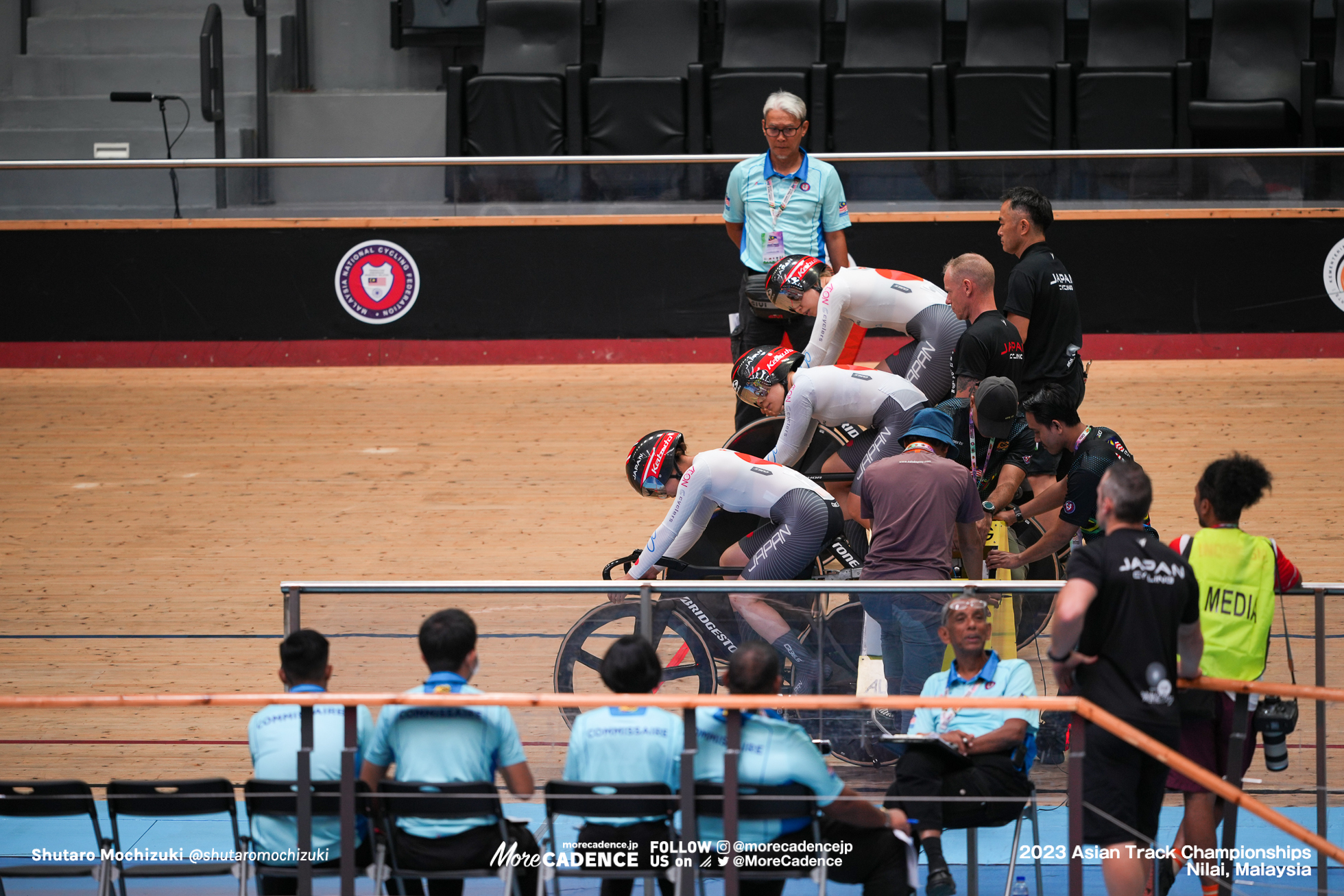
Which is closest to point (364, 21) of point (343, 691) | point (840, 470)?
point (840, 470)

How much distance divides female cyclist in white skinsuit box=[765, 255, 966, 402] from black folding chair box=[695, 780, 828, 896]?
2.83 m

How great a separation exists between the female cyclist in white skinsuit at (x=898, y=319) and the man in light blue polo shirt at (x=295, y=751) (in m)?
2.87

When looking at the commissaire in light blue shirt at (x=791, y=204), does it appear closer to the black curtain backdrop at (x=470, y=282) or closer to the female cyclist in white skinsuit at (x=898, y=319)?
the female cyclist in white skinsuit at (x=898, y=319)

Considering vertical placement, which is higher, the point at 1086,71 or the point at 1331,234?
the point at 1086,71

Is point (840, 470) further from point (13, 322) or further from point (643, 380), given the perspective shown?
point (13, 322)

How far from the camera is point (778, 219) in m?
7.41

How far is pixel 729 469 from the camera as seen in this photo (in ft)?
17.1

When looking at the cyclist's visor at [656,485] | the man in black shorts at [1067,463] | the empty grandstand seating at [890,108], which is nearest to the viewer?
the man in black shorts at [1067,463]

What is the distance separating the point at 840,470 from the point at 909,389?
457 millimetres

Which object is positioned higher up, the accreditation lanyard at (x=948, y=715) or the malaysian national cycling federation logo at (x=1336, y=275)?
the malaysian national cycling federation logo at (x=1336, y=275)

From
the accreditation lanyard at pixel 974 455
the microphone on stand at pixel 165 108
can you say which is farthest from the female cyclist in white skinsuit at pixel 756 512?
the microphone on stand at pixel 165 108

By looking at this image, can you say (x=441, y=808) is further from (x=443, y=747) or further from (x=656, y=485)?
(x=656, y=485)

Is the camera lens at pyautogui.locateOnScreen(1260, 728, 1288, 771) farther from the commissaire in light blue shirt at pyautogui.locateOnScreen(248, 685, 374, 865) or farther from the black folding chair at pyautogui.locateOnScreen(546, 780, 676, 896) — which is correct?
the commissaire in light blue shirt at pyautogui.locateOnScreen(248, 685, 374, 865)

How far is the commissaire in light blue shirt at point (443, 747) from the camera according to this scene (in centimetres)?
358
